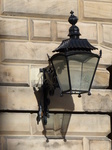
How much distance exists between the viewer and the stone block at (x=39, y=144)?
17.4 ft

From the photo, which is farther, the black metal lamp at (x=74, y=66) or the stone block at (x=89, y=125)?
the stone block at (x=89, y=125)

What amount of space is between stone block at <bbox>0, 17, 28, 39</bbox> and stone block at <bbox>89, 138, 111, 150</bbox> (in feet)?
4.12

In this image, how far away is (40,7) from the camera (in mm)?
5617

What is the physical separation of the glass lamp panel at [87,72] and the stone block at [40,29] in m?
0.82

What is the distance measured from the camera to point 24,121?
5348 millimetres

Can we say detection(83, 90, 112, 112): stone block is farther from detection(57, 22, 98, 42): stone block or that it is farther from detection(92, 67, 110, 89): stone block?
detection(57, 22, 98, 42): stone block

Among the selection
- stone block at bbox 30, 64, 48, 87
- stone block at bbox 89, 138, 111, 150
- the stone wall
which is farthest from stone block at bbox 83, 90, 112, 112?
stone block at bbox 30, 64, 48, 87

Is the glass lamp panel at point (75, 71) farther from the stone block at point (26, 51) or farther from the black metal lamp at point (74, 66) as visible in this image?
the stone block at point (26, 51)

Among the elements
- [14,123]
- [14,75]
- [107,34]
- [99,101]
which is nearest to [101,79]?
[99,101]

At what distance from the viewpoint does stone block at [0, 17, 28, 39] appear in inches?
215

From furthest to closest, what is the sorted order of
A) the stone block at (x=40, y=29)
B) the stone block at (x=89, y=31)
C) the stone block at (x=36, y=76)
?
the stone block at (x=89, y=31) → the stone block at (x=40, y=29) → the stone block at (x=36, y=76)

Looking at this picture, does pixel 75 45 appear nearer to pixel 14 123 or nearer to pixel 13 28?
pixel 13 28

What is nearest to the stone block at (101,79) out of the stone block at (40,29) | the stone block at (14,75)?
the stone block at (40,29)

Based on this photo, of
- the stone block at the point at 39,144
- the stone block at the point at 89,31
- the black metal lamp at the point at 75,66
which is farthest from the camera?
the stone block at the point at 89,31
